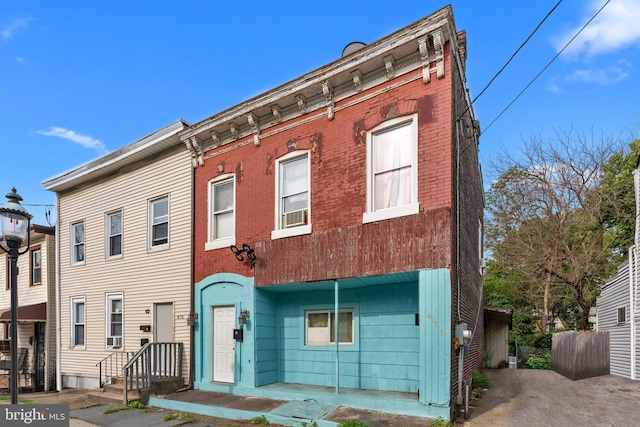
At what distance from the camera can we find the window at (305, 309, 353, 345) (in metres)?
9.91

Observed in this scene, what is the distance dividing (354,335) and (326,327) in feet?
2.73

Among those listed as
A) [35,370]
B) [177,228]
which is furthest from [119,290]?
[35,370]

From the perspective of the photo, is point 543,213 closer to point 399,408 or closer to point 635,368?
point 635,368

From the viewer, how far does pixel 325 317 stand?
33.7 ft

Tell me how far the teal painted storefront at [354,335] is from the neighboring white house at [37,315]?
29.0 ft

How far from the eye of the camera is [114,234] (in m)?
14.7

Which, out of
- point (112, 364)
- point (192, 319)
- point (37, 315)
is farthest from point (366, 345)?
point (37, 315)

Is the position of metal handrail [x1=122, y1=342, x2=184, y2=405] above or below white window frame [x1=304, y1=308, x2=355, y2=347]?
below

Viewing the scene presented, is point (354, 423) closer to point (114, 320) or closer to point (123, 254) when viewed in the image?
point (123, 254)

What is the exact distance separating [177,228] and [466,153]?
26.4ft

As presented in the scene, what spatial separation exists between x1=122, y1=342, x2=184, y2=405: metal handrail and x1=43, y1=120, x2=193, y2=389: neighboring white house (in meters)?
0.31

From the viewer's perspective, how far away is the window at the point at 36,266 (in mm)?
18016

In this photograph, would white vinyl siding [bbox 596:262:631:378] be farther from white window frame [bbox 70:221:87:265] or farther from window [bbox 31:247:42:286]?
window [bbox 31:247:42:286]

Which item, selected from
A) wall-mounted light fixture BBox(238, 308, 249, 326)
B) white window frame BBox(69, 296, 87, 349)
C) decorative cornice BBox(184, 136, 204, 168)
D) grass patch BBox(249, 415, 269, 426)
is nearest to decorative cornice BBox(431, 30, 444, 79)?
wall-mounted light fixture BBox(238, 308, 249, 326)
